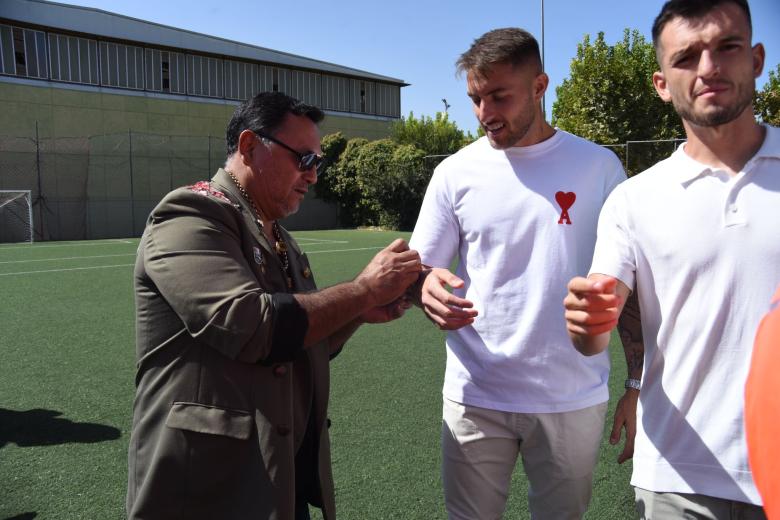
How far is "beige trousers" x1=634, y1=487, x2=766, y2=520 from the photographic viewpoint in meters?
1.76

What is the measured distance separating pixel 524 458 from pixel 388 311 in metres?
0.83

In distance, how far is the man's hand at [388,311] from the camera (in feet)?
9.41

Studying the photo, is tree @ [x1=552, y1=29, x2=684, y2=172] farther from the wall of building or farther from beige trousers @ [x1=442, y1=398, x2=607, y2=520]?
beige trousers @ [x1=442, y1=398, x2=607, y2=520]

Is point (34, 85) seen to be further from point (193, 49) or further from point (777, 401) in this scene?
point (777, 401)

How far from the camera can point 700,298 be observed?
1781mm

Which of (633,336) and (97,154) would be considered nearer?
→ (633,336)

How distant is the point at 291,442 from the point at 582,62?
105ft

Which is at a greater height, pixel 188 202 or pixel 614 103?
pixel 614 103

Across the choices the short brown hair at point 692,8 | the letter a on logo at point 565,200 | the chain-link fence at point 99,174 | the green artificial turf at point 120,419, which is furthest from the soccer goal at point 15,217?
A: the short brown hair at point 692,8

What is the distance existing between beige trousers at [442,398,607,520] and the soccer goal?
2762cm

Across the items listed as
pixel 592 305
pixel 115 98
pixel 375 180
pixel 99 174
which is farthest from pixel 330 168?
pixel 592 305

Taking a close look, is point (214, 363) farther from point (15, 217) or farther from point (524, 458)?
point (15, 217)

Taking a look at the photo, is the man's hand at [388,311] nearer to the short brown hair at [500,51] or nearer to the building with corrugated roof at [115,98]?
the short brown hair at [500,51]

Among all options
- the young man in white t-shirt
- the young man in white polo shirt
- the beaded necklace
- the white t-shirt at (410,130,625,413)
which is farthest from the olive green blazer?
the young man in white polo shirt
